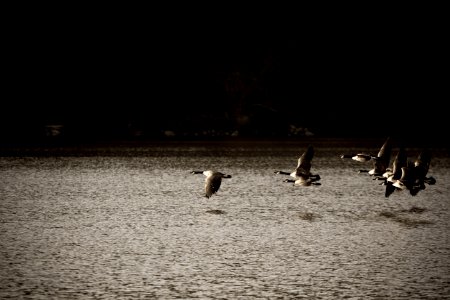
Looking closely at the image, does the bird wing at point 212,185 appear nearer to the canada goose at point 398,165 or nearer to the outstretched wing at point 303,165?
the outstretched wing at point 303,165

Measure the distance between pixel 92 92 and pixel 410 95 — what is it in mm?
19102

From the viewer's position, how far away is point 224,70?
153ft

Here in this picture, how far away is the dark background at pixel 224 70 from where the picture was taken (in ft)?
142

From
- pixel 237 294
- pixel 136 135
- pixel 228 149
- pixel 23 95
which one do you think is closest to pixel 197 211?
pixel 237 294

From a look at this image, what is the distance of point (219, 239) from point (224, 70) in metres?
38.7

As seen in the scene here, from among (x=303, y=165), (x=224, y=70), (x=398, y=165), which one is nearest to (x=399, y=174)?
(x=398, y=165)

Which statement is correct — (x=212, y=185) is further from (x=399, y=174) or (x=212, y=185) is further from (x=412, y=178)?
(x=412, y=178)

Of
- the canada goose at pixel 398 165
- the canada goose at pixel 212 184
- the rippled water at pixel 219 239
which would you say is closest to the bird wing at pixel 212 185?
the canada goose at pixel 212 184

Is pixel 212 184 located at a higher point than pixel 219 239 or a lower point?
higher

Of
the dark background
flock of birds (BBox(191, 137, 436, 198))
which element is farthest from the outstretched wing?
the dark background

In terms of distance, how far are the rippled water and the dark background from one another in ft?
91.5

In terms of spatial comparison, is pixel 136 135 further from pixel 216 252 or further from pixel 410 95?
pixel 216 252

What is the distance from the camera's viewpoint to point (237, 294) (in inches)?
229

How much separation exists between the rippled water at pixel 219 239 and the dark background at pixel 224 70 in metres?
27.9
